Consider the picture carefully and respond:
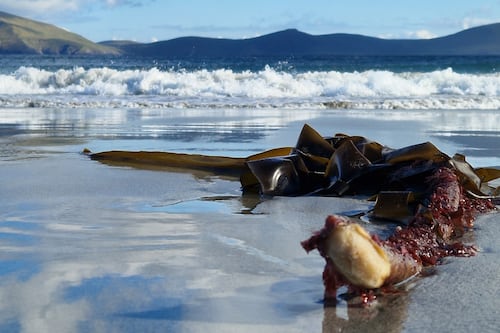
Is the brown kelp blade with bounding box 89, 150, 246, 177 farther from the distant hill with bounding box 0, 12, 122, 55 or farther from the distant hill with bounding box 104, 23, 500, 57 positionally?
the distant hill with bounding box 0, 12, 122, 55

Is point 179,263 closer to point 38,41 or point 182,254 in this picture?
point 182,254

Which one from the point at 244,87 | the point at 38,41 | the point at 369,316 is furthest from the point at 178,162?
the point at 38,41

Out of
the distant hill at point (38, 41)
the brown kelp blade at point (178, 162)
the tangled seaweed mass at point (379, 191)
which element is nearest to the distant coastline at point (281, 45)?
the distant hill at point (38, 41)

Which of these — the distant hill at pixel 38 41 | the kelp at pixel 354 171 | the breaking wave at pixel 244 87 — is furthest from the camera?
the distant hill at pixel 38 41

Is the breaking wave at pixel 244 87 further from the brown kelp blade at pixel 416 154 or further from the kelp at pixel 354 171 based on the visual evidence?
the brown kelp blade at pixel 416 154

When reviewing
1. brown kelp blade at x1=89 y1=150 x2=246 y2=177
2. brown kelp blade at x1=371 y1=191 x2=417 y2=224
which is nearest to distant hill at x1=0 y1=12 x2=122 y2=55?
brown kelp blade at x1=89 y1=150 x2=246 y2=177

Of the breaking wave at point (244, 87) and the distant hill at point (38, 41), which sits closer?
the breaking wave at point (244, 87)
